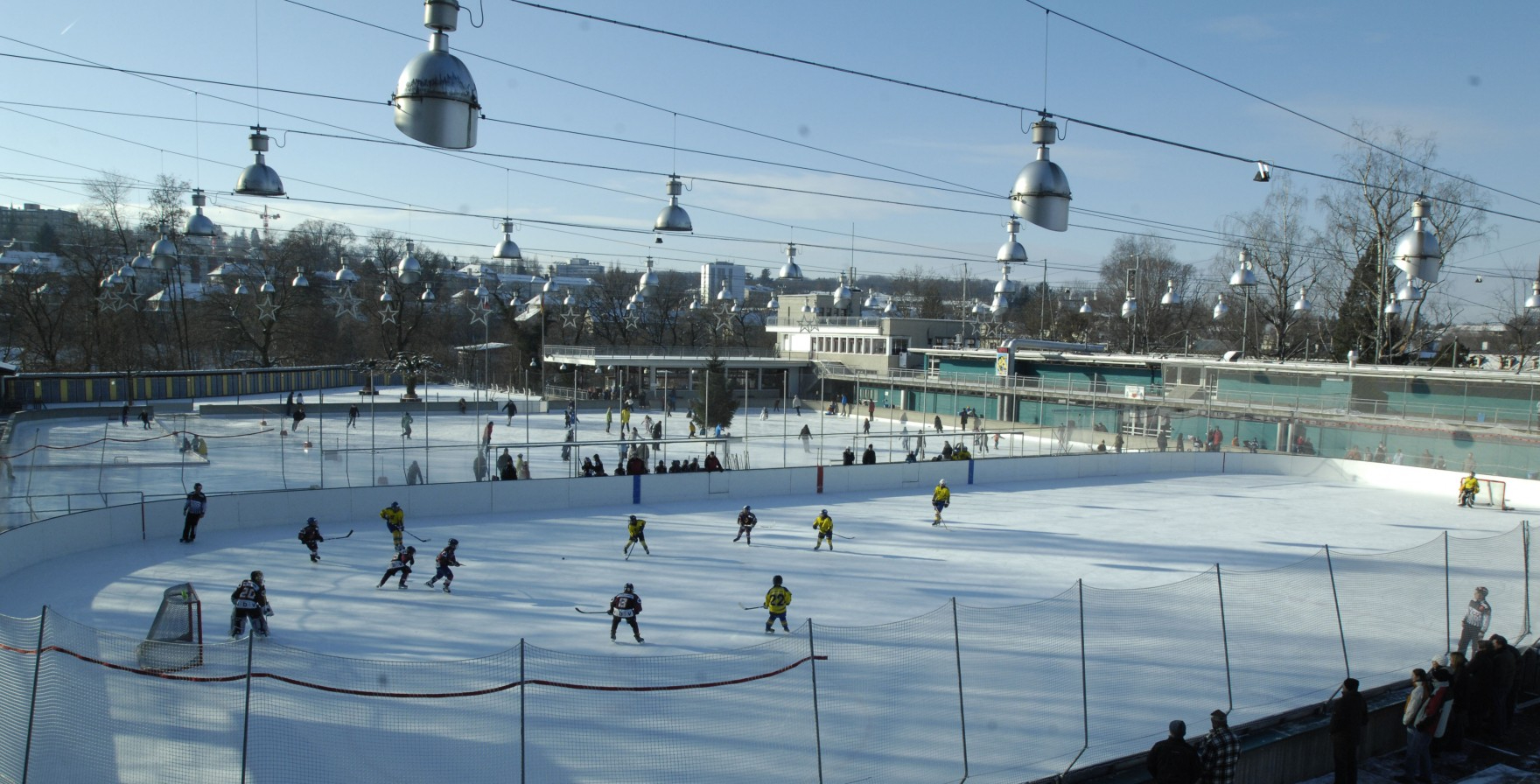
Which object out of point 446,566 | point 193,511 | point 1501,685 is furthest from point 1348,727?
point 193,511

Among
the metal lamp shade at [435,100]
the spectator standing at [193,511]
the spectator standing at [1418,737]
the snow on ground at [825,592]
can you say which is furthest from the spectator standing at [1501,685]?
the spectator standing at [193,511]

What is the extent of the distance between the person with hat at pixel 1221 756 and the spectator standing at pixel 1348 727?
4.26ft

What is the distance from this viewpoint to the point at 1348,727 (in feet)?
21.7

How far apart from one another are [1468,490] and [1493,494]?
1.41 metres

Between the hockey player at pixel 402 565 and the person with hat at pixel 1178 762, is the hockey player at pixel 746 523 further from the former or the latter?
the person with hat at pixel 1178 762

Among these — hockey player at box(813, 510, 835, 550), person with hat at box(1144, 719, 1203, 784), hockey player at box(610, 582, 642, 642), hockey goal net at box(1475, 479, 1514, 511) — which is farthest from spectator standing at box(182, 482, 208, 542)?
hockey goal net at box(1475, 479, 1514, 511)

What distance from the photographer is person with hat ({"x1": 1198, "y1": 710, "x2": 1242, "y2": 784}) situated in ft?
19.4

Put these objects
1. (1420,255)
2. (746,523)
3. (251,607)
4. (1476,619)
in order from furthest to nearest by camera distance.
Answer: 1. (746,523)
2. (251,607)
3. (1476,619)
4. (1420,255)

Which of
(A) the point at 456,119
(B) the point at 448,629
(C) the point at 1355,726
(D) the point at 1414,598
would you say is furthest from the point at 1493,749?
(B) the point at 448,629

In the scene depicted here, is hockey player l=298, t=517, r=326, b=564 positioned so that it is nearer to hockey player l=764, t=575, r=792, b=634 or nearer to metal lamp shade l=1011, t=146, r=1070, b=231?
hockey player l=764, t=575, r=792, b=634

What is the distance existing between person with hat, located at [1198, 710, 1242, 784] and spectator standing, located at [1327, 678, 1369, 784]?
1.30 meters

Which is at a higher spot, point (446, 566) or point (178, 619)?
point (178, 619)

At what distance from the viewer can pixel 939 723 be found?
741cm

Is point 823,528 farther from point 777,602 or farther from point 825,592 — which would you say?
point 777,602
